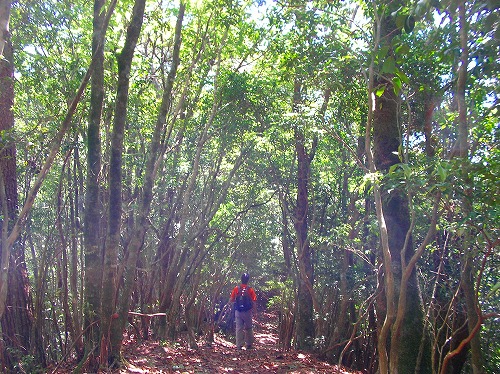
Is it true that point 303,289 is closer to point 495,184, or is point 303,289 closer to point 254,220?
point 254,220

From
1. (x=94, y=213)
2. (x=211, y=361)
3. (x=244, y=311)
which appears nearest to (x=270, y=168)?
(x=244, y=311)

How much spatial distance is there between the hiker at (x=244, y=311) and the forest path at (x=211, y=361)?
31 centimetres

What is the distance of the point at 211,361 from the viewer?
9.51 m

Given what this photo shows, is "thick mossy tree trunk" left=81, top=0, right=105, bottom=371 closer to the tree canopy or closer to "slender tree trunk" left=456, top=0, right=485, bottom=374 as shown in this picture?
the tree canopy

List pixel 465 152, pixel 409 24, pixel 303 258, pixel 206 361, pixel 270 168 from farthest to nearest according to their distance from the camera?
pixel 270 168 < pixel 303 258 < pixel 206 361 < pixel 465 152 < pixel 409 24

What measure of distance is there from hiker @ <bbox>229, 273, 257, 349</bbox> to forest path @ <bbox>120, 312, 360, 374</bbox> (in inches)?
12.0

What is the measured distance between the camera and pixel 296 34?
861 centimetres

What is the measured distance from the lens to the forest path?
8.16 m

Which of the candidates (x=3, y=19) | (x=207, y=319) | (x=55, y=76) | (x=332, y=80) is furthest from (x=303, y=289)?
(x=3, y=19)

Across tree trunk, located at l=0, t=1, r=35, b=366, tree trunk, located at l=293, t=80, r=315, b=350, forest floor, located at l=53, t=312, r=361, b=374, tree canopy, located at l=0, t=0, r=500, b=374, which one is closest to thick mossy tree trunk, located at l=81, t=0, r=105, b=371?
tree canopy, located at l=0, t=0, r=500, b=374

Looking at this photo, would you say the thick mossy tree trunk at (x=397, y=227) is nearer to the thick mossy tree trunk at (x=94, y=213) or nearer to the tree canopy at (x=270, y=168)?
the tree canopy at (x=270, y=168)

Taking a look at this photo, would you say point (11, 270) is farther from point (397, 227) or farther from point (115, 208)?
point (397, 227)

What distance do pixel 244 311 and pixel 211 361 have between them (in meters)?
1.87

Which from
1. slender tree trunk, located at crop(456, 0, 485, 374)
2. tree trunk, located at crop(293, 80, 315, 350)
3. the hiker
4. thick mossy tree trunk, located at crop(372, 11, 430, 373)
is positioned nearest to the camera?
slender tree trunk, located at crop(456, 0, 485, 374)
